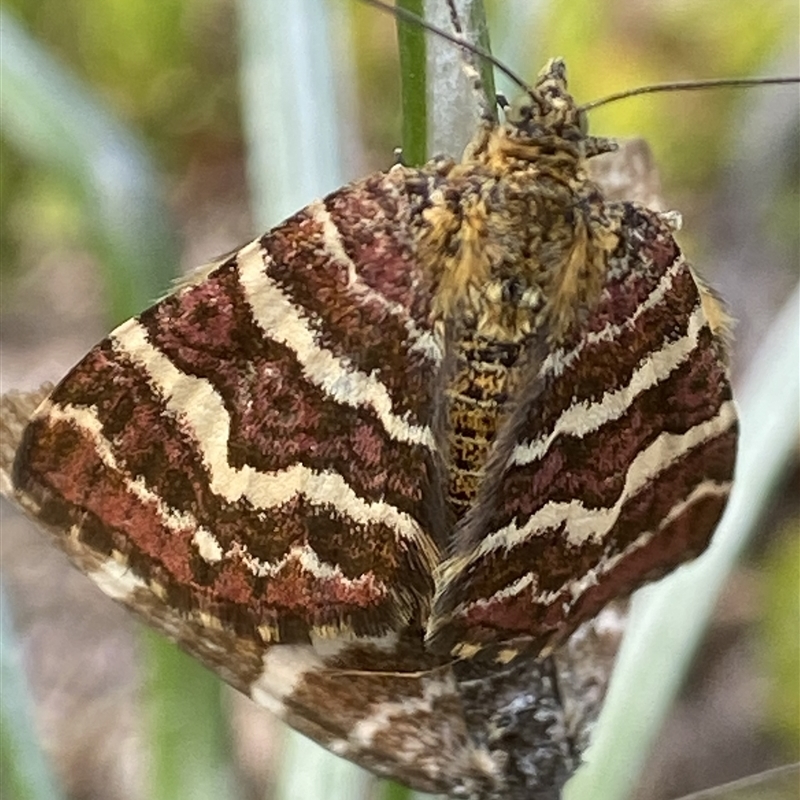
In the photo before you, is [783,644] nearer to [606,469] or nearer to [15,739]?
[606,469]

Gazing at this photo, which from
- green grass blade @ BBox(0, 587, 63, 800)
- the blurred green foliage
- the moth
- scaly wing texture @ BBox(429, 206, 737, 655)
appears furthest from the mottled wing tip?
the blurred green foliage

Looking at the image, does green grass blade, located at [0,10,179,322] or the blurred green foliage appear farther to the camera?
the blurred green foliage

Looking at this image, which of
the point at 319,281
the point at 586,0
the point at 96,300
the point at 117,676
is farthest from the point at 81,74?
the point at 319,281

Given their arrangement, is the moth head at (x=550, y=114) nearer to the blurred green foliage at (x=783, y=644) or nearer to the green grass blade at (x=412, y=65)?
the green grass blade at (x=412, y=65)

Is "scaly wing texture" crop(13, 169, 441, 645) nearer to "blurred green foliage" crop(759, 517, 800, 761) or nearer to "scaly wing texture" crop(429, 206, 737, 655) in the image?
"scaly wing texture" crop(429, 206, 737, 655)

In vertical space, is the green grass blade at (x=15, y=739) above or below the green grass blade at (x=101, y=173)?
below

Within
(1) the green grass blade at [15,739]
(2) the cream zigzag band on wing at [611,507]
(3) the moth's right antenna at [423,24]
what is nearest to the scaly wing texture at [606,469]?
(2) the cream zigzag band on wing at [611,507]
